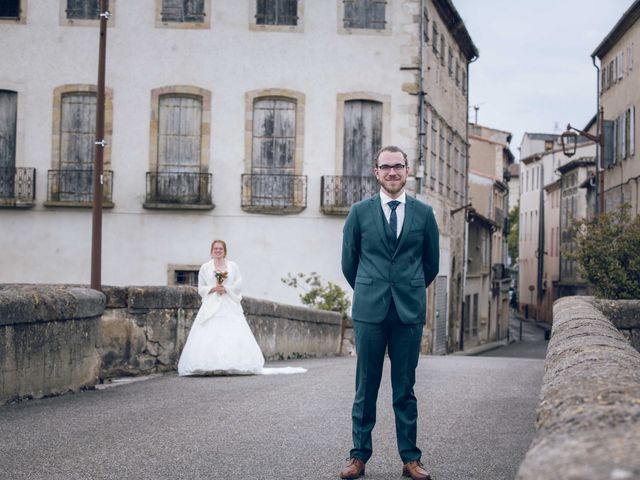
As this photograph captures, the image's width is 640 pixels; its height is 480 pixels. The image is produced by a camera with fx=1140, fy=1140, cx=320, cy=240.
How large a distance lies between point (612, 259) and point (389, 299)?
36.1 feet

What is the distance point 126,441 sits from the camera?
759 cm

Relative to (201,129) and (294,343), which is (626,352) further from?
(201,129)

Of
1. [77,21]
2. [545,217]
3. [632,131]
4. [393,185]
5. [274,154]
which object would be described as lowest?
[393,185]

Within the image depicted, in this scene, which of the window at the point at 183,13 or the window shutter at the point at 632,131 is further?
the window shutter at the point at 632,131

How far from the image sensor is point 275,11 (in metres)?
28.6

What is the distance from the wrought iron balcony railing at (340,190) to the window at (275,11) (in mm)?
4114

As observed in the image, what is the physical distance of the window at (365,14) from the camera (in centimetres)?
2856

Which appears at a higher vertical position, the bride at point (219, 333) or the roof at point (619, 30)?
the roof at point (619, 30)

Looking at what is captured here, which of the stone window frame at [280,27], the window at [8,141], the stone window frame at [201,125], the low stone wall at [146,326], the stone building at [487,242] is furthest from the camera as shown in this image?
the stone building at [487,242]

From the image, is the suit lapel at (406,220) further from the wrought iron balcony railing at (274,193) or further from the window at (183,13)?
the window at (183,13)

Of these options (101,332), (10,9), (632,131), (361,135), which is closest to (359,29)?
(361,135)

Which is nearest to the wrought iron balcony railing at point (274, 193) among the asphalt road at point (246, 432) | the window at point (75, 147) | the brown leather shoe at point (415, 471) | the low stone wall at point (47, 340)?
the window at point (75, 147)

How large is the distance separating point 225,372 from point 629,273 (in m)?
6.34

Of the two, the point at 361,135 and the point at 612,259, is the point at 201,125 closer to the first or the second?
the point at 361,135
